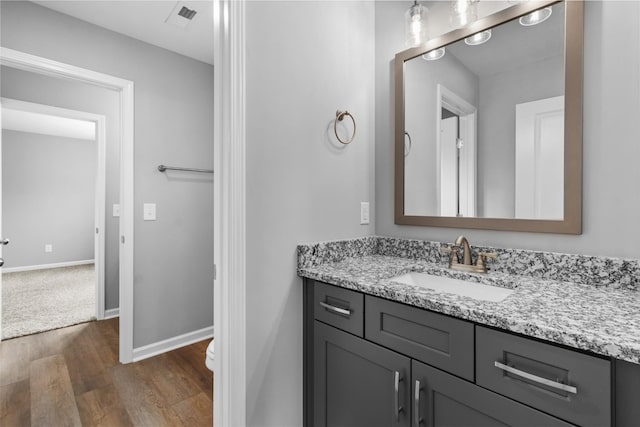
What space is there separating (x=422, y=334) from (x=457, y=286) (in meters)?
0.41

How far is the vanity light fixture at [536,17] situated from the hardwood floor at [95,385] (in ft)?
7.83

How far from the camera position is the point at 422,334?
0.97 m

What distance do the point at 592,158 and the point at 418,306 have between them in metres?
0.83

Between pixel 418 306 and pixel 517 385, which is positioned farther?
pixel 418 306

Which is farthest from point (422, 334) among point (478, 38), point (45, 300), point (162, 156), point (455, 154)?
point (45, 300)

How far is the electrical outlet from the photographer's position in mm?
1695

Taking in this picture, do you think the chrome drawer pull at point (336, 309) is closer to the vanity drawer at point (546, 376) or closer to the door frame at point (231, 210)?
the door frame at point (231, 210)

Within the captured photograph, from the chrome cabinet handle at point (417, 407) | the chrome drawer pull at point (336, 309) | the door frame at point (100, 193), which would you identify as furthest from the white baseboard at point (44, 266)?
the chrome cabinet handle at point (417, 407)

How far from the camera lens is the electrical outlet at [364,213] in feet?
5.56

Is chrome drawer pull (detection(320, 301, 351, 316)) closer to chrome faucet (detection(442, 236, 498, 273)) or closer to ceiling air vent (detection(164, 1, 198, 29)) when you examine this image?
chrome faucet (detection(442, 236, 498, 273))

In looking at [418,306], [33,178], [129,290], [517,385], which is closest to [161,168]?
[129,290]

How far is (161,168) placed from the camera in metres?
2.46

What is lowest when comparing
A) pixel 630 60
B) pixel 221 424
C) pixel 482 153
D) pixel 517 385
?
pixel 221 424

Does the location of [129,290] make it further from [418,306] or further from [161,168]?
[418,306]
